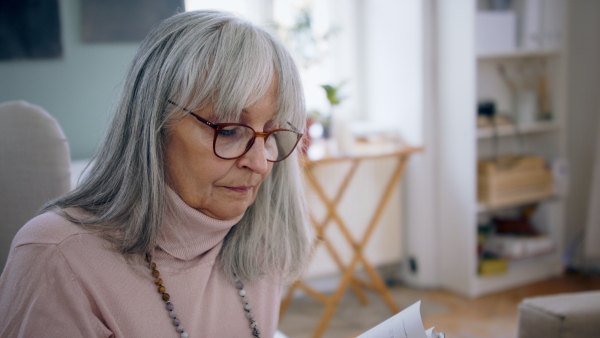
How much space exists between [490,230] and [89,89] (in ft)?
8.68

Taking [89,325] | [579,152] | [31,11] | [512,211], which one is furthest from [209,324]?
[579,152]

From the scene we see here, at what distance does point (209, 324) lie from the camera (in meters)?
1.01

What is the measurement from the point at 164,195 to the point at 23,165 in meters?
0.40

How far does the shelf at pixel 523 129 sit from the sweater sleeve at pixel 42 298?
277 cm

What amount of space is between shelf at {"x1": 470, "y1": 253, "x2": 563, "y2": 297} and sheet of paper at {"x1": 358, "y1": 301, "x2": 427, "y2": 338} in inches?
96.7

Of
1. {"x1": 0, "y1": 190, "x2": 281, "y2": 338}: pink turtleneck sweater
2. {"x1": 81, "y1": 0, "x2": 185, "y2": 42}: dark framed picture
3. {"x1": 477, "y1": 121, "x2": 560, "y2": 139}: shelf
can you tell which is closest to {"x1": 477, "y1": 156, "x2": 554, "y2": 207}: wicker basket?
{"x1": 477, "y1": 121, "x2": 560, "y2": 139}: shelf

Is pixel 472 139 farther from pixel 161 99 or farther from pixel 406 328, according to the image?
pixel 161 99

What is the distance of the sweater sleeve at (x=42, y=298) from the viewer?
78cm

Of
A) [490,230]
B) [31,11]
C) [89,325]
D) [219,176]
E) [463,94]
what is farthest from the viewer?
[490,230]

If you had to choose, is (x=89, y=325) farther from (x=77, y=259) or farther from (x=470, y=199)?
(x=470, y=199)

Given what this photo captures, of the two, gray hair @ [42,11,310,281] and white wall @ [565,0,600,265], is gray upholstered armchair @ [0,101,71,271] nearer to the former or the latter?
gray hair @ [42,11,310,281]

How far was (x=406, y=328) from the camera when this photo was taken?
93 cm

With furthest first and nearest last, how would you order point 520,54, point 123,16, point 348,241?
point 520,54 < point 348,241 < point 123,16

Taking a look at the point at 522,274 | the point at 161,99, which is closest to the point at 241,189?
the point at 161,99
